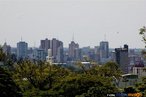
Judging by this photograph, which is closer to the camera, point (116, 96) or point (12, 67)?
point (116, 96)

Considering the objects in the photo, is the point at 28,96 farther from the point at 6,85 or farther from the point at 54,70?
the point at 54,70

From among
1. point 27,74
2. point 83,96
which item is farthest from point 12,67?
point 83,96

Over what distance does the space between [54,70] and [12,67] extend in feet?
20.0

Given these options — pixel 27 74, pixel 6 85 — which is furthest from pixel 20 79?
pixel 6 85

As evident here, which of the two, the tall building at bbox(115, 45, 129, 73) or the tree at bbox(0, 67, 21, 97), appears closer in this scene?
the tree at bbox(0, 67, 21, 97)

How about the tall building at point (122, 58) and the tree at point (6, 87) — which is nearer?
the tree at point (6, 87)

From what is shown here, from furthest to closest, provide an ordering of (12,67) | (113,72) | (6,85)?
(113,72) < (12,67) < (6,85)

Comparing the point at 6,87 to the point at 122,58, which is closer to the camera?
the point at 6,87

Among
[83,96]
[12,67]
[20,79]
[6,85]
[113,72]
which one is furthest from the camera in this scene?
[113,72]

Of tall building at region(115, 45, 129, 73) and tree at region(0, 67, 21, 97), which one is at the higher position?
tall building at region(115, 45, 129, 73)

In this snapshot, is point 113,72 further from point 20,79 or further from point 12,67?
point 20,79

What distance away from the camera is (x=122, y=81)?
56656mm

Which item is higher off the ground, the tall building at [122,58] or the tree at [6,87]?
the tall building at [122,58]

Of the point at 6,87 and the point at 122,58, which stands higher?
the point at 122,58
